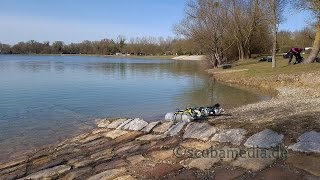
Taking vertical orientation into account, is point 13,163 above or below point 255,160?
below

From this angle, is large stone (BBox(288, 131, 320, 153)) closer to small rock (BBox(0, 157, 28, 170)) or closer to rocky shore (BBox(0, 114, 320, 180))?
rocky shore (BBox(0, 114, 320, 180))

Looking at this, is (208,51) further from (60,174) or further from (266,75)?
(60,174)

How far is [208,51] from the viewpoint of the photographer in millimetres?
48344

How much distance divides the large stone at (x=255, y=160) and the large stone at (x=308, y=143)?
0.49 meters

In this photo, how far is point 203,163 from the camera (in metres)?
6.08

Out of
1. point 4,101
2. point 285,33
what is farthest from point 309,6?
point 285,33

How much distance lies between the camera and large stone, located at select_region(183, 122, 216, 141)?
302 inches

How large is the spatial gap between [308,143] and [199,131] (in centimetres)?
243

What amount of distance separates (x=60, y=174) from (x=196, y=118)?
4.47 meters

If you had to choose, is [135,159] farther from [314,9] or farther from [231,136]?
[314,9]

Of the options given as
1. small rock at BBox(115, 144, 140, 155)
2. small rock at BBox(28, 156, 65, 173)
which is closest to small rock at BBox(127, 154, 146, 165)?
small rock at BBox(115, 144, 140, 155)

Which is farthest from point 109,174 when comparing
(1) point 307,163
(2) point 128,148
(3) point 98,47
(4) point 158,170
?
(3) point 98,47

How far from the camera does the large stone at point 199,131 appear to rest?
7674mm

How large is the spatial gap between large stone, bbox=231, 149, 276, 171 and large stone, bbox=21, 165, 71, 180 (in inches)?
134
